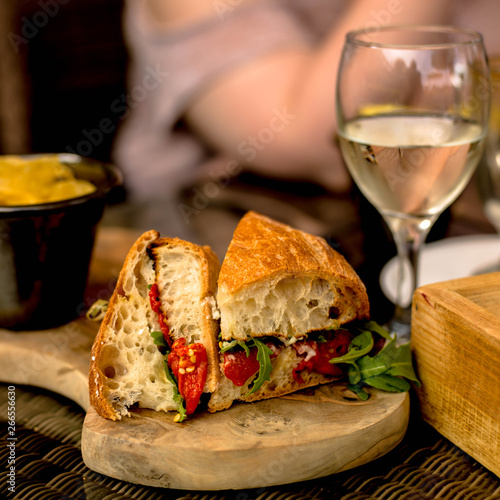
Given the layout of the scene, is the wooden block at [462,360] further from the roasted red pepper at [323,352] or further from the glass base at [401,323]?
the glass base at [401,323]

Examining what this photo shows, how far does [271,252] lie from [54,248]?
1.81 ft

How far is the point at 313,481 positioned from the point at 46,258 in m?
0.78

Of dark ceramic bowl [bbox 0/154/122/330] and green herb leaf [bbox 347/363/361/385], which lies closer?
green herb leaf [bbox 347/363/361/385]

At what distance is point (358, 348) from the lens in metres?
1.16

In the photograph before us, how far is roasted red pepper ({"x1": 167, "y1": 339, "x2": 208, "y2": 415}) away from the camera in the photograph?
1.06 meters

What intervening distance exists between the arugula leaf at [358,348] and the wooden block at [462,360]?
8 cm

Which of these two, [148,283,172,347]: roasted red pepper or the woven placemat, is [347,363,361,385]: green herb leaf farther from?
[148,283,172,347]: roasted red pepper

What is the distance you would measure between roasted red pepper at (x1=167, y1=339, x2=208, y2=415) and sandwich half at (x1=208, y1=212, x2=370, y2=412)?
35 millimetres

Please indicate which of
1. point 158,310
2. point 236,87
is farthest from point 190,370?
point 236,87

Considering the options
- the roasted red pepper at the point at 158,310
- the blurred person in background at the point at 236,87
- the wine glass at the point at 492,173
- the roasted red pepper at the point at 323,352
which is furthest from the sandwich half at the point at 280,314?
the blurred person in background at the point at 236,87

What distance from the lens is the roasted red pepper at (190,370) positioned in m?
1.06

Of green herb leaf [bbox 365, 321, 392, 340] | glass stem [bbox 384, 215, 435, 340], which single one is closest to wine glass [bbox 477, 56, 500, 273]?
glass stem [bbox 384, 215, 435, 340]

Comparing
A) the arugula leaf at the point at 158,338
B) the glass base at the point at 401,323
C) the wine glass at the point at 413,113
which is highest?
the wine glass at the point at 413,113

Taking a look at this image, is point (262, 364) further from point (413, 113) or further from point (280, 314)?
point (413, 113)
